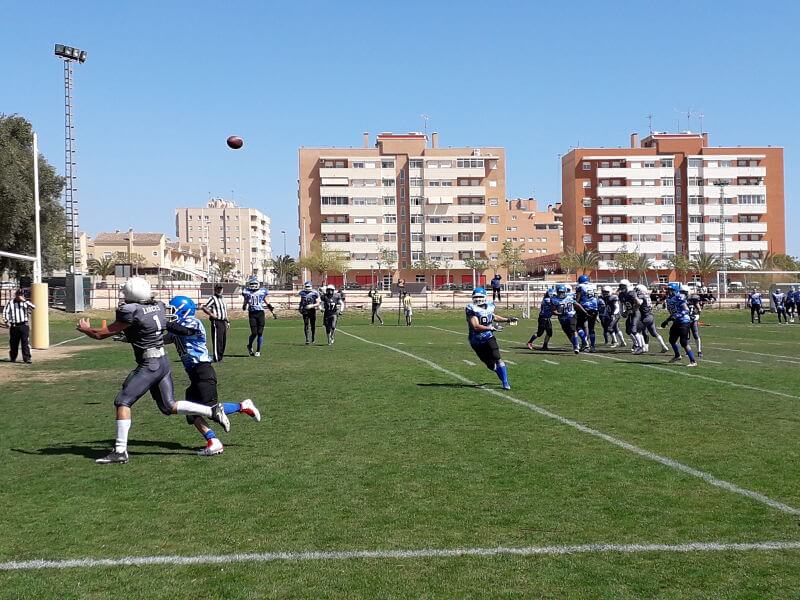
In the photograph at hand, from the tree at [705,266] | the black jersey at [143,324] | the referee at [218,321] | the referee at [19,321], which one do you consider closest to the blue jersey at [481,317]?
the black jersey at [143,324]

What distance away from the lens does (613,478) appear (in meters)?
7.72

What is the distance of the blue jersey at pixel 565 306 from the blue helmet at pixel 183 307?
14.7 meters

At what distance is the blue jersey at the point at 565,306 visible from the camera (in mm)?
22641

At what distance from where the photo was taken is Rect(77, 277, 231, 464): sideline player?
8594mm

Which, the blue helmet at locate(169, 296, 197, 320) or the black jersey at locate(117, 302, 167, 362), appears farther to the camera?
the blue helmet at locate(169, 296, 197, 320)

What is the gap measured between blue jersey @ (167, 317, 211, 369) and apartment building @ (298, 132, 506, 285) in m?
89.1

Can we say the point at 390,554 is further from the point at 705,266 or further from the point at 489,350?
the point at 705,266

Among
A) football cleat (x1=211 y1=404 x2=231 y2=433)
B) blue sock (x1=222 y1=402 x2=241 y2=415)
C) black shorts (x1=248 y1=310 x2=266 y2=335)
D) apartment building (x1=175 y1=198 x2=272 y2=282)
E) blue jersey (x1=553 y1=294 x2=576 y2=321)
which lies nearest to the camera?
football cleat (x1=211 y1=404 x2=231 y2=433)

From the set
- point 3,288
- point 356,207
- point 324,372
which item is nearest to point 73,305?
point 3,288

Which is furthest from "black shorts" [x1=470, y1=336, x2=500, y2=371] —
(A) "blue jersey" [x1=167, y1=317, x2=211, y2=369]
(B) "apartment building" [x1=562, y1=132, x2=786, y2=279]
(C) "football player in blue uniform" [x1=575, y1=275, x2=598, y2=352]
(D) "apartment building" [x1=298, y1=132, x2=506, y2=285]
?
(B) "apartment building" [x1=562, y1=132, x2=786, y2=279]

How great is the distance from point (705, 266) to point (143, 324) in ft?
297

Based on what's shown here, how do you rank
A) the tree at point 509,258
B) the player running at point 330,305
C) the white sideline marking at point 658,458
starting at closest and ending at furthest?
1. the white sideline marking at point 658,458
2. the player running at point 330,305
3. the tree at point 509,258

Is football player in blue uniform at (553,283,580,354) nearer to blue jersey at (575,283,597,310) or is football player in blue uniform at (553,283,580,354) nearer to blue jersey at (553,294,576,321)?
blue jersey at (553,294,576,321)

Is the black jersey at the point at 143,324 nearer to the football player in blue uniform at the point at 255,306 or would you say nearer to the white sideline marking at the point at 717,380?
the white sideline marking at the point at 717,380
